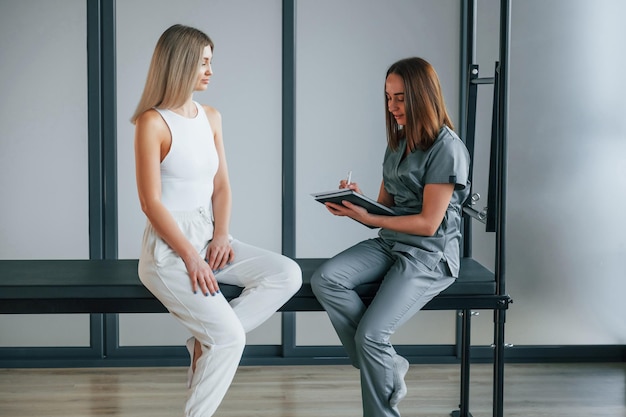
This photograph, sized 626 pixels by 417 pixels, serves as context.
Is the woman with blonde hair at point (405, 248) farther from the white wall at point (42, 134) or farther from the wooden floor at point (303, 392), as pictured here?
the white wall at point (42, 134)

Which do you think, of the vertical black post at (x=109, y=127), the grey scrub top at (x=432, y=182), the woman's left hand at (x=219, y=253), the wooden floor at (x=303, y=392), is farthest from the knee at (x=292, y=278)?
the vertical black post at (x=109, y=127)

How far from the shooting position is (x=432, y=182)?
97.5 inches

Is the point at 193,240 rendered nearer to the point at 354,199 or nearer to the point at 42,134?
the point at 354,199

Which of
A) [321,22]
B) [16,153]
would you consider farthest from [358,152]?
[16,153]

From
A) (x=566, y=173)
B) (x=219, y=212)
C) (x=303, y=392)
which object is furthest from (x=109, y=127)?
(x=566, y=173)

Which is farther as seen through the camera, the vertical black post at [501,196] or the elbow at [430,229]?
the vertical black post at [501,196]

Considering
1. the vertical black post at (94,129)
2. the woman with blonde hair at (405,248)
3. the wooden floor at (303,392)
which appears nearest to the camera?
the woman with blonde hair at (405,248)

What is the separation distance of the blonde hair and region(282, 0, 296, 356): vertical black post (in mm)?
1178

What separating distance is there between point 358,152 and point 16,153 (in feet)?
5.18

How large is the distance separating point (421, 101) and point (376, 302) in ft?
2.13

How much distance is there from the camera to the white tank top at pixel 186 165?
2475mm

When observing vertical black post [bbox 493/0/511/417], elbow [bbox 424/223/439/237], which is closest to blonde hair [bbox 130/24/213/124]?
elbow [bbox 424/223/439/237]

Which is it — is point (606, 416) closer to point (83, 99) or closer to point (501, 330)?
point (501, 330)

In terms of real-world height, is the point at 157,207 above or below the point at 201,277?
above
